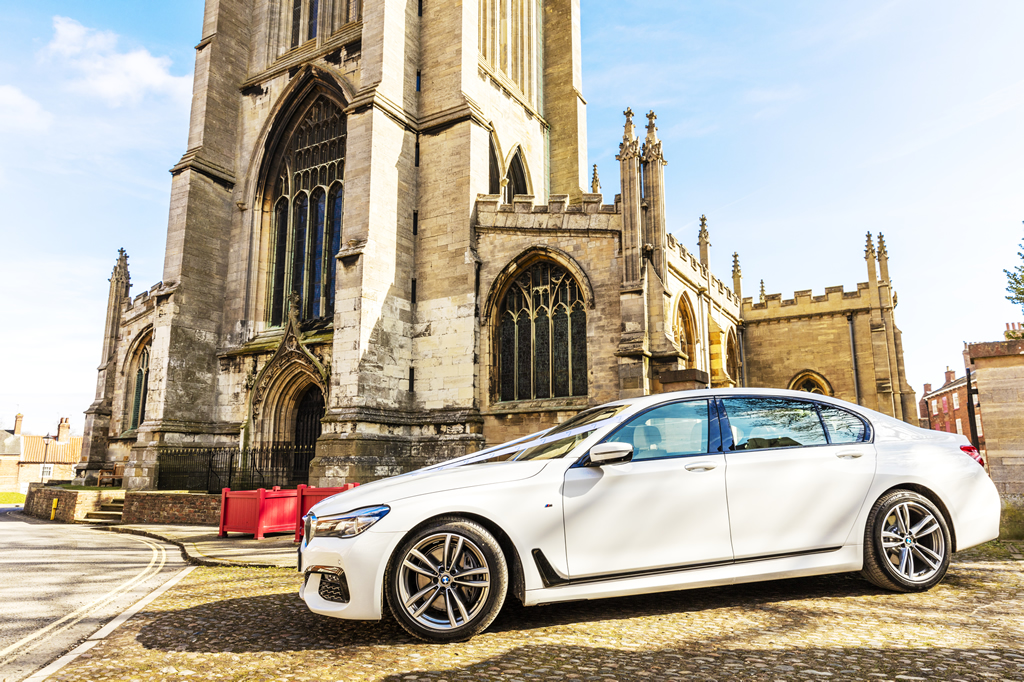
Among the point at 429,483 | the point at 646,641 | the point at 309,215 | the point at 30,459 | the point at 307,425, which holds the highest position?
the point at 309,215

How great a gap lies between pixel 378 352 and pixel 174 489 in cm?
738

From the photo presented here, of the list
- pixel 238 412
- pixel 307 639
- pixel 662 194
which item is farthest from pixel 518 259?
pixel 307 639

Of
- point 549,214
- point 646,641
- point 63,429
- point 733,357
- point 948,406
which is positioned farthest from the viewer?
point 63,429

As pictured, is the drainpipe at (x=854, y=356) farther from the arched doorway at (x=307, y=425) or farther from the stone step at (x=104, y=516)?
the stone step at (x=104, y=516)

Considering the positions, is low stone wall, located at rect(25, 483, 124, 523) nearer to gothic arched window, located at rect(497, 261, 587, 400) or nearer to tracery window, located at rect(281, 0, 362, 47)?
gothic arched window, located at rect(497, 261, 587, 400)

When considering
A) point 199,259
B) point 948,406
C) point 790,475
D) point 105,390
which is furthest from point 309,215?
point 948,406

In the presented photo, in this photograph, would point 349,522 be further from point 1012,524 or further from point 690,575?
point 1012,524

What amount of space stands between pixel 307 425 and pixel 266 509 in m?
7.71

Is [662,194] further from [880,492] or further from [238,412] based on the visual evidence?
[238,412]

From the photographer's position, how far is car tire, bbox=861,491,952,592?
423 cm

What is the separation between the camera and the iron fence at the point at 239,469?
17.2 m

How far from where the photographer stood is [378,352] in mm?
15312

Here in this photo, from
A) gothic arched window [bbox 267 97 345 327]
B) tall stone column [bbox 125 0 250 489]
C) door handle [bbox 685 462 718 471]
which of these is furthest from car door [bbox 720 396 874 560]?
tall stone column [bbox 125 0 250 489]

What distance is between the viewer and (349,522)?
371 centimetres
